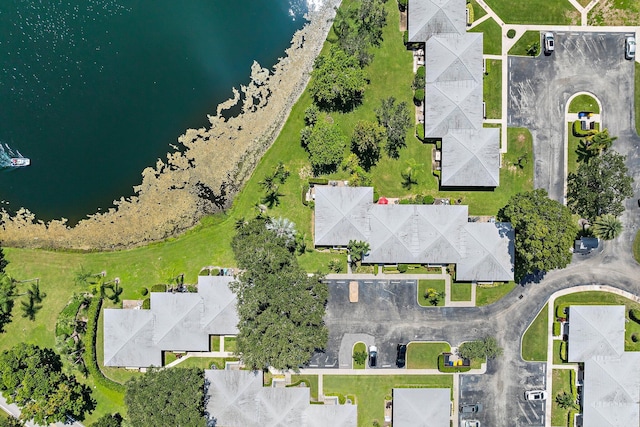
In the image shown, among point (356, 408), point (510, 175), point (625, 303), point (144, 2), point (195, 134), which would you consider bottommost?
point (356, 408)

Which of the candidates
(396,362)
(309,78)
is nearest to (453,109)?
(309,78)

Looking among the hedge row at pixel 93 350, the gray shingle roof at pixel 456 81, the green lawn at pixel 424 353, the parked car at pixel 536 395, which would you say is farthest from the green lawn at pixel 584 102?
the hedge row at pixel 93 350

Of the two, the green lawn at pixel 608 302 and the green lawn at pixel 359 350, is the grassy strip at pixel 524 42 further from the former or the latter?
the green lawn at pixel 359 350

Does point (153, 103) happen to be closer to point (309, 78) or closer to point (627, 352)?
point (309, 78)

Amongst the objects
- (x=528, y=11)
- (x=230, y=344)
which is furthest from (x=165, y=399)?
(x=528, y=11)

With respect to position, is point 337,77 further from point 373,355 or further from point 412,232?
point 373,355
